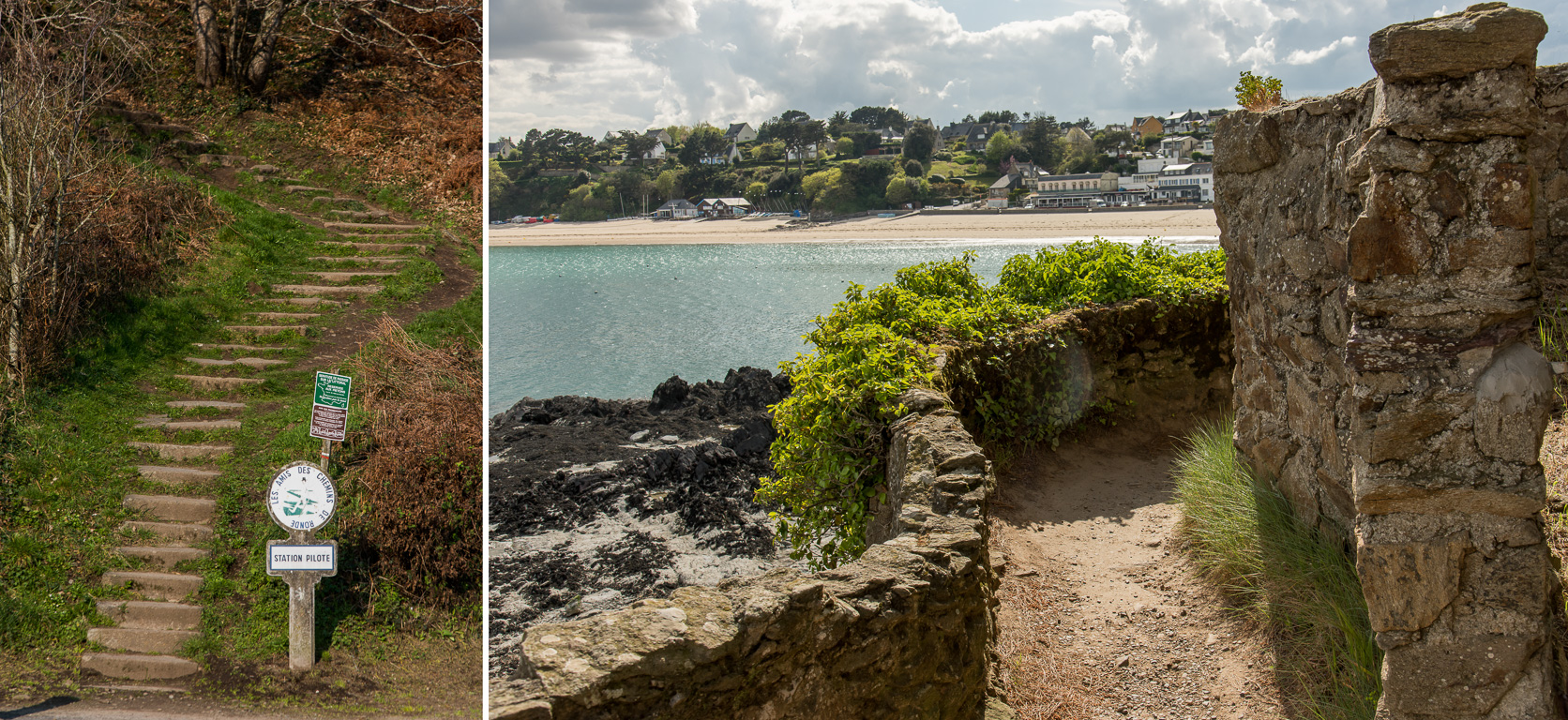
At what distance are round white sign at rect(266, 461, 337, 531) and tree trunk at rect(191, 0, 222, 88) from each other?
14.2 feet

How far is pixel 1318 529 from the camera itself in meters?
4.88

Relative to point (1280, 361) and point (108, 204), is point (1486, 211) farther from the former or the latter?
point (108, 204)

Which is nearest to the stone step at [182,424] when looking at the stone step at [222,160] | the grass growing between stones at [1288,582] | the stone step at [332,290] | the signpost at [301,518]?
the stone step at [332,290]

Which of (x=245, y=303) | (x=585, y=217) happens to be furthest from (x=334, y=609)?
(x=585, y=217)

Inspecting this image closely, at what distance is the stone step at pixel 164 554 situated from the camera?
838 centimetres

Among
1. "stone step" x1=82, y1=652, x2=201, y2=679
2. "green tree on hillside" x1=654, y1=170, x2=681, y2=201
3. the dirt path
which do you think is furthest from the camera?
"green tree on hillside" x1=654, y1=170, x2=681, y2=201

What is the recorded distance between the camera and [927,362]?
666 cm

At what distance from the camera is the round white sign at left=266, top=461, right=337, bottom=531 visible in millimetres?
7258

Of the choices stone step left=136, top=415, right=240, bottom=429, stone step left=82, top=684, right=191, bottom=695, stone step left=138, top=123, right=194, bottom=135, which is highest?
stone step left=138, top=123, right=194, bottom=135

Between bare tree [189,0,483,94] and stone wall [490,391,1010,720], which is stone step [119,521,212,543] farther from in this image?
stone wall [490,391,1010,720]

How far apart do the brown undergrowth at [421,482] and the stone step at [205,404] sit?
1.16 metres

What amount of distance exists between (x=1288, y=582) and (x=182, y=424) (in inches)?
A: 356

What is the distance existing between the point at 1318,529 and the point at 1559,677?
1531mm

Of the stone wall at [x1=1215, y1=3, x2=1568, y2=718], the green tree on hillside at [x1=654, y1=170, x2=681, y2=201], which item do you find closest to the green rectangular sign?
the stone wall at [x1=1215, y1=3, x2=1568, y2=718]
